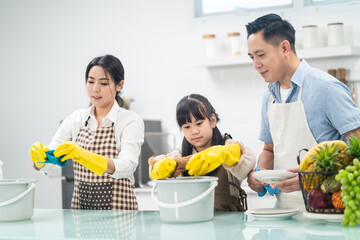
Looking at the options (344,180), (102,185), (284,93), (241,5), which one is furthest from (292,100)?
(241,5)

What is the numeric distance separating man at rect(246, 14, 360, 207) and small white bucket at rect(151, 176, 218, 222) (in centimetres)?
38

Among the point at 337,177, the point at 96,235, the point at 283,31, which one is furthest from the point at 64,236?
the point at 283,31

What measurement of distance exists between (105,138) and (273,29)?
0.88 metres

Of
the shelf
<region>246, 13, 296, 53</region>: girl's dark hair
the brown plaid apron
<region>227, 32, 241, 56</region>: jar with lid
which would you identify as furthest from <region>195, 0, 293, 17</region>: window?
the brown plaid apron

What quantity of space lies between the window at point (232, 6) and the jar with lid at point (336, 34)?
50 cm

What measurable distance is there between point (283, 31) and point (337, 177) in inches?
35.4

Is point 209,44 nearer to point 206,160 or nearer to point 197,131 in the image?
point 197,131

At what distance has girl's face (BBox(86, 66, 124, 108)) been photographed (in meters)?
2.45

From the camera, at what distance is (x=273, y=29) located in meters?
2.25

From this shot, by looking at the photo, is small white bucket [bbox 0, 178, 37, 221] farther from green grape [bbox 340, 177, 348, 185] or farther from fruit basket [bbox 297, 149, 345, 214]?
green grape [bbox 340, 177, 348, 185]

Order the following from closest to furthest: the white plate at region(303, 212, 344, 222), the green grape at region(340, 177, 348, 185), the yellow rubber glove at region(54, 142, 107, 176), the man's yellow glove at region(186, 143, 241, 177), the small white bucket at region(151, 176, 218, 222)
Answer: the green grape at region(340, 177, 348, 185) → the white plate at region(303, 212, 344, 222) → the small white bucket at region(151, 176, 218, 222) → the man's yellow glove at region(186, 143, 241, 177) → the yellow rubber glove at region(54, 142, 107, 176)

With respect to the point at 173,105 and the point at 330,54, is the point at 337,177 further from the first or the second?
the point at 173,105

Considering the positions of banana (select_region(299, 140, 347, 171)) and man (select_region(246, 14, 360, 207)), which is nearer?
banana (select_region(299, 140, 347, 171))

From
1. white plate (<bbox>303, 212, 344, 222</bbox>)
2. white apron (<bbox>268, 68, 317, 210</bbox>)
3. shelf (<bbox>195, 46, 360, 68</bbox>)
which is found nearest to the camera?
white plate (<bbox>303, 212, 344, 222</bbox>)
